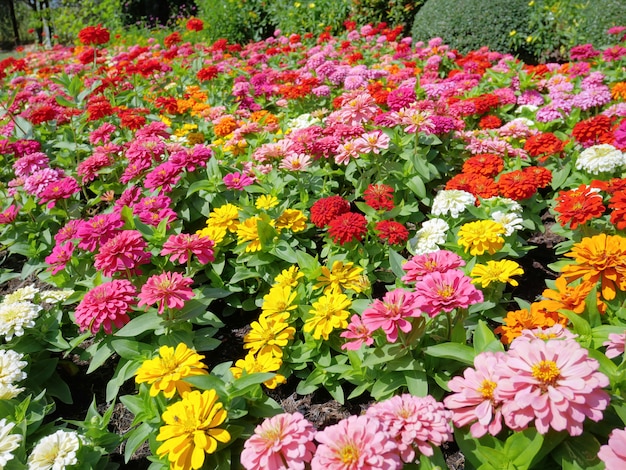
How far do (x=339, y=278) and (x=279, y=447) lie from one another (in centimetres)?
91

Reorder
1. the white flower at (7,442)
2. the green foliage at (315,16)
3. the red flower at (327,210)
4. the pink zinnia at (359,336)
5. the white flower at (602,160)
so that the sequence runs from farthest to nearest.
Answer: the green foliage at (315,16), the white flower at (602,160), the red flower at (327,210), the pink zinnia at (359,336), the white flower at (7,442)

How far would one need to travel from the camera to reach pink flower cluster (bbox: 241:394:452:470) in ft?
3.53

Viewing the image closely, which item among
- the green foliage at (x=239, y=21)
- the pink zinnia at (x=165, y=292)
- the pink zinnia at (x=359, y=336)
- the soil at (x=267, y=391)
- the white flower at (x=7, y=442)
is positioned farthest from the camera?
the green foliage at (x=239, y=21)

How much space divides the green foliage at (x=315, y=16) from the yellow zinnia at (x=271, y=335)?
6388mm

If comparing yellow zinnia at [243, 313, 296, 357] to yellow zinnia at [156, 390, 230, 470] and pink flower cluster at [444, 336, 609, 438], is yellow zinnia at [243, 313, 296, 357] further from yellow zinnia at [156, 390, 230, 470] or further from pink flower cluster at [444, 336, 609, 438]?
pink flower cluster at [444, 336, 609, 438]

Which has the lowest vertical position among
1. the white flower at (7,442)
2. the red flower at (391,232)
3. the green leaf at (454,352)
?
the white flower at (7,442)

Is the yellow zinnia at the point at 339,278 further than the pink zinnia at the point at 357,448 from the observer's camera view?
Yes

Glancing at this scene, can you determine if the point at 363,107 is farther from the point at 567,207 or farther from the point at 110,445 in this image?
the point at 110,445

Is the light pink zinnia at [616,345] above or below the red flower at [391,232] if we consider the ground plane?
above

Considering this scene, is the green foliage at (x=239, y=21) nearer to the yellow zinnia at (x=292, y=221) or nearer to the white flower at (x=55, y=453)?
the yellow zinnia at (x=292, y=221)

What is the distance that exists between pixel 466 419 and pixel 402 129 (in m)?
2.08

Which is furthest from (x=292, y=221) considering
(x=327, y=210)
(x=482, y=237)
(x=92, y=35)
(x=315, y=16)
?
(x=315, y=16)

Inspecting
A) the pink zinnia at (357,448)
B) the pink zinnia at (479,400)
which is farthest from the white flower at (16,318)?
the pink zinnia at (479,400)

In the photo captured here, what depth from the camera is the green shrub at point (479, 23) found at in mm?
6074
